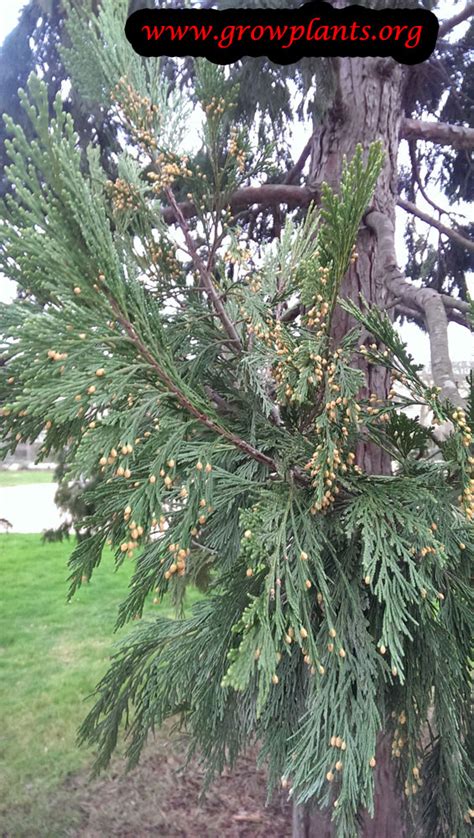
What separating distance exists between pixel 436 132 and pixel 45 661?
495 centimetres

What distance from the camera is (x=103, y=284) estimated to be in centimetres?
91

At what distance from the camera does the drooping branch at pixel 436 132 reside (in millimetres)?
2436

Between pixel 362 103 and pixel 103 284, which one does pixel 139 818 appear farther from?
pixel 362 103

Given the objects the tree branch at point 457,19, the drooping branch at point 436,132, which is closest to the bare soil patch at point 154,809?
the drooping branch at point 436,132

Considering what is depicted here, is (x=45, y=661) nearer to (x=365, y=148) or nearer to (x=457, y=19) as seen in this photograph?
(x=365, y=148)

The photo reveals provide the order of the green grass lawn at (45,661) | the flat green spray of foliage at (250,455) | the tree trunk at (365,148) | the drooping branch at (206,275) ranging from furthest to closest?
the green grass lawn at (45,661), the tree trunk at (365,148), the drooping branch at (206,275), the flat green spray of foliage at (250,455)

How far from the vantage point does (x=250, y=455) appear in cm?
124

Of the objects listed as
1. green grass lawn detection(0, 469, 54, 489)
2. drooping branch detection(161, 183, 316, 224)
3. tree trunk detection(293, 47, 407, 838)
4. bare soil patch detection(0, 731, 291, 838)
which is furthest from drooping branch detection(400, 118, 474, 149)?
green grass lawn detection(0, 469, 54, 489)

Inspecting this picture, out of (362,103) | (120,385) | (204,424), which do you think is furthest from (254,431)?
(362,103)

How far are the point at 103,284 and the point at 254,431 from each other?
561 millimetres

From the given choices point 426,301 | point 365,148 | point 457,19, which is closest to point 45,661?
point 426,301

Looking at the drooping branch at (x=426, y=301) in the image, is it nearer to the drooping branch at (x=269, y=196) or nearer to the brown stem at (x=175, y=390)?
the drooping branch at (x=269, y=196)

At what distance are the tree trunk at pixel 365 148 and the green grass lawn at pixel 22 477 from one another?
12.9 metres

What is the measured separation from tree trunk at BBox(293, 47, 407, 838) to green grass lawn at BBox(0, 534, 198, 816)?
126 cm
